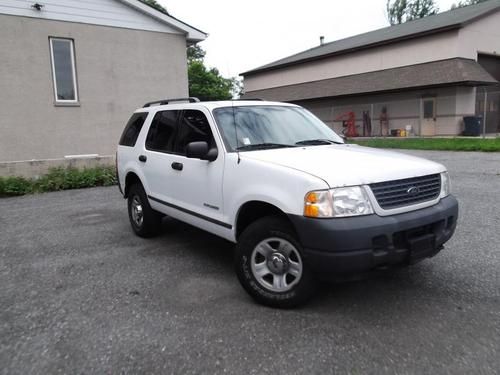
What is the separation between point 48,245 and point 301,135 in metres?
3.70

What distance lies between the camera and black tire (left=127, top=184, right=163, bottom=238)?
557 cm

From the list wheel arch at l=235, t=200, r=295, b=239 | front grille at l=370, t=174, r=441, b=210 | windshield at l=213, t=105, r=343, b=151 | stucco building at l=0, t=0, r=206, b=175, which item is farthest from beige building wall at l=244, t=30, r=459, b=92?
wheel arch at l=235, t=200, r=295, b=239

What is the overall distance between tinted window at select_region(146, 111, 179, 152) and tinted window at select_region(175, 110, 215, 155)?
0.18 meters

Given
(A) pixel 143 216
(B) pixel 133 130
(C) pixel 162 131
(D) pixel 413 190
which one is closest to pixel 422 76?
(B) pixel 133 130

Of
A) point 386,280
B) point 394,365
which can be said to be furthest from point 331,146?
point 394,365

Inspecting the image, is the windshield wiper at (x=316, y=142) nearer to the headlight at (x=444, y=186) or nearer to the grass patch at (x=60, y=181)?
the headlight at (x=444, y=186)

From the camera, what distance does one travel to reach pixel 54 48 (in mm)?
11836

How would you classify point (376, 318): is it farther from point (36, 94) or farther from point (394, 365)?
point (36, 94)

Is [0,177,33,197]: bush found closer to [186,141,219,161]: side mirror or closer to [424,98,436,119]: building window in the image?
[186,141,219,161]: side mirror

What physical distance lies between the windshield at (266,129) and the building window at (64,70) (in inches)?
367

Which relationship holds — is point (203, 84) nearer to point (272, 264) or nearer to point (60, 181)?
point (60, 181)

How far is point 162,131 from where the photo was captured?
207 inches

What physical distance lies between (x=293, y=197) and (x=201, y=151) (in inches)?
46.1

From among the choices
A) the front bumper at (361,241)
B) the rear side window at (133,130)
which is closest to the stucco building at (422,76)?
the rear side window at (133,130)
